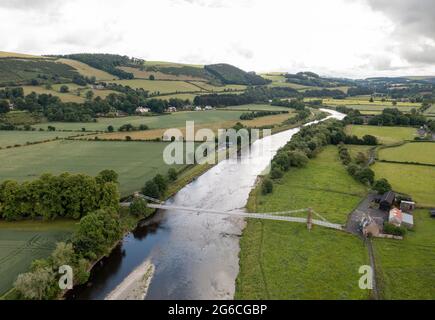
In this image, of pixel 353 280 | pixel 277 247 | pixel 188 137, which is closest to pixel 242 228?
pixel 277 247

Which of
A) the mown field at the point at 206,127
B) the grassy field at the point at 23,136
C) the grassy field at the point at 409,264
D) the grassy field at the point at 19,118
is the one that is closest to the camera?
the grassy field at the point at 409,264

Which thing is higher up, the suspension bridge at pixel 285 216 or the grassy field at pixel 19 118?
the grassy field at pixel 19 118

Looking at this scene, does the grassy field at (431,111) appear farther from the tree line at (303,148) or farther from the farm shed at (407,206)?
the farm shed at (407,206)

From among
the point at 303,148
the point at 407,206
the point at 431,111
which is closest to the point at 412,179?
the point at 407,206

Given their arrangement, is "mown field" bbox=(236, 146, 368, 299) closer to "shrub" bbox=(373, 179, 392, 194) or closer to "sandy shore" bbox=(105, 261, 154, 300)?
"shrub" bbox=(373, 179, 392, 194)

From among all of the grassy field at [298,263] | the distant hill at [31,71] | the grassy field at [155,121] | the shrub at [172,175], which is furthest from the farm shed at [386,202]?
the distant hill at [31,71]

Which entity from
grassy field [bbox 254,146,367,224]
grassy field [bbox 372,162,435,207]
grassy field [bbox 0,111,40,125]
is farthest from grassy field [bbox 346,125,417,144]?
grassy field [bbox 0,111,40,125]

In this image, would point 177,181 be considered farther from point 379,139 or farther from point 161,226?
point 379,139
